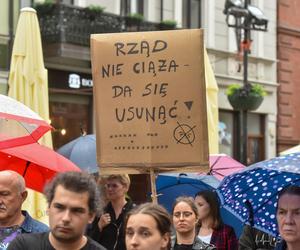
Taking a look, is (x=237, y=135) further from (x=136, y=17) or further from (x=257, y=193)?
(x=257, y=193)

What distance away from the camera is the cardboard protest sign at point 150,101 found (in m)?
5.50

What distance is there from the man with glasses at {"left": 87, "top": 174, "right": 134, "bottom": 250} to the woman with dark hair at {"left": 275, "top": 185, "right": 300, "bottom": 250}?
2.37m

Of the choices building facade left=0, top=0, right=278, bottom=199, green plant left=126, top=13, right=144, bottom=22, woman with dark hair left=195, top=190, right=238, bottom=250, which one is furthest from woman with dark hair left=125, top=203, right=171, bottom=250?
green plant left=126, top=13, right=144, bottom=22

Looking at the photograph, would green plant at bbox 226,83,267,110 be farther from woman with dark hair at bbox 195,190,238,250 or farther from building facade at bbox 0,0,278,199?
woman with dark hair at bbox 195,190,238,250

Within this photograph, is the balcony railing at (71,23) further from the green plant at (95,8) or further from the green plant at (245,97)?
the green plant at (245,97)

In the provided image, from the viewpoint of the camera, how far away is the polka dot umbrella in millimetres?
4918

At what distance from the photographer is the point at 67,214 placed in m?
3.75

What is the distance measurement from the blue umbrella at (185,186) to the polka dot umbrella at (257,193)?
8.56 ft

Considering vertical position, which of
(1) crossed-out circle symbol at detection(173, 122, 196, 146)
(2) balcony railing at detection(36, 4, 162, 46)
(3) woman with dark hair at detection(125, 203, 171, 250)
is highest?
(2) balcony railing at detection(36, 4, 162, 46)

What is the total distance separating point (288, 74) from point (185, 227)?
18.1 meters

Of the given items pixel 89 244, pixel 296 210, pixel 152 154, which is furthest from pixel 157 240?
pixel 152 154

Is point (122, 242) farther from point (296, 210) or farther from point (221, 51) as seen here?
point (221, 51)

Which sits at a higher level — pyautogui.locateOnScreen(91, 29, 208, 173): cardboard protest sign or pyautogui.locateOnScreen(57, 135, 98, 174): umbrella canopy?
pyautogui.locateOnScreen(91, 29, 208, 173): cardboard protest sign

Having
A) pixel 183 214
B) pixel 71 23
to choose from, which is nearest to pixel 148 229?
pixel 183 214
